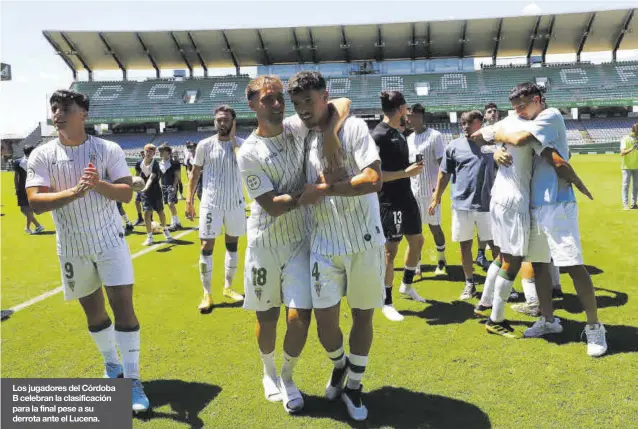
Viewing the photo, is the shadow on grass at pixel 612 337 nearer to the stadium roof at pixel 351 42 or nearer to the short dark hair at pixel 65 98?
the short dark hair at pixel 65 98

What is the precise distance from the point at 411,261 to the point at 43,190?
388 cm

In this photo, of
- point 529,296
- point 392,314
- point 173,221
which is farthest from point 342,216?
point 173,221

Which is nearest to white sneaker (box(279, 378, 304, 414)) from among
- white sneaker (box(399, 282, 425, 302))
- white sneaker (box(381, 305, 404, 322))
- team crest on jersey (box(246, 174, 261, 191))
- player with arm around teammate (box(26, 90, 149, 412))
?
player with arm around teammate (box(26, 90, 149, 412))

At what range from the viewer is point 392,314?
197 inches

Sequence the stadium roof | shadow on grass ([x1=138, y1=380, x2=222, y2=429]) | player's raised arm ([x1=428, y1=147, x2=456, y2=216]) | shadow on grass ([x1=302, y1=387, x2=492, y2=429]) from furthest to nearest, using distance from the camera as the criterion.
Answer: the stadium roof, player's raised arm ([x1=428, y1=147, x2=456, y2=216]), shadow on grass ([x1=138, y1=380, x2=222, y2=429]), shadow on grass ([x1=302, y1=387, x2=492, y2=429])

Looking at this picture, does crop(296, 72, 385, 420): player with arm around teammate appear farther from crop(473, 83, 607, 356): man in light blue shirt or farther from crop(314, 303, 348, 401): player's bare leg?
crop(473, 83, 607, 356): man in light blue shirt

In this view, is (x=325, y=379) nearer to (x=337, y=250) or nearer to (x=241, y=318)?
(x=337, y=250)

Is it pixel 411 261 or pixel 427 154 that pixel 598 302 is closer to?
pixel 411 261

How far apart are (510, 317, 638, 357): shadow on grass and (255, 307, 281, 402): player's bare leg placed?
2546mm

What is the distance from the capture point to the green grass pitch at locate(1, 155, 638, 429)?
315 centimetres

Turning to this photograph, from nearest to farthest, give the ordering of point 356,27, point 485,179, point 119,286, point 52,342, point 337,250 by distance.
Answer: point 337,250 → point 119,286 → point 52,342 → point 485,179 → point 356,27

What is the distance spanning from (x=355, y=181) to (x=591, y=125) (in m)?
45.1

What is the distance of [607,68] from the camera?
4319 centimetres

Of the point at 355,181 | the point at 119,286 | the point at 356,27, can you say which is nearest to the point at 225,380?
the point at 119,286
